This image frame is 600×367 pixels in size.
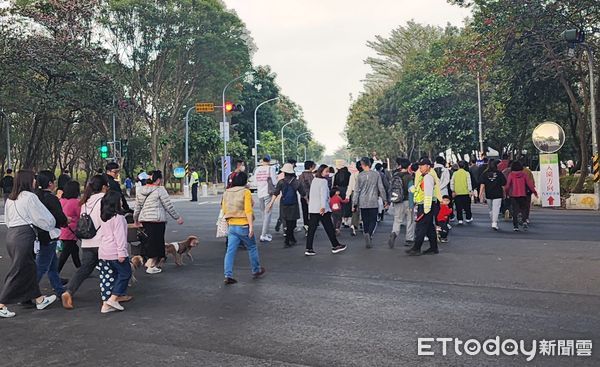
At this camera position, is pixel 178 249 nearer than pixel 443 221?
Yes

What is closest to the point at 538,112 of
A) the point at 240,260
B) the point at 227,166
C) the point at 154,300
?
the point at 227,166

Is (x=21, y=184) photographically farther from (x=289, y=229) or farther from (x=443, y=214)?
(x=443, y=214)

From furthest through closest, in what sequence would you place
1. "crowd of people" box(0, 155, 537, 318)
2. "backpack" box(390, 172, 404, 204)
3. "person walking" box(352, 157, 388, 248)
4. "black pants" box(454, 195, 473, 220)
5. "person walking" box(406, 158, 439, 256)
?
"black pants" box(454, 195, 473, 220)
"person walking" box(352, 157, 388, 248)
"backpack" box(390, 172, 404, 204)
"person walking" box(406, 158, 439, 256)
"crowd of people" box(0, 155, 537, 318)

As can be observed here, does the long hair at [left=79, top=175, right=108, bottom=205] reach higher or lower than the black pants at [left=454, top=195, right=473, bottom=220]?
higher

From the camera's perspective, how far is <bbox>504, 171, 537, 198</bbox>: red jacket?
1395 cm

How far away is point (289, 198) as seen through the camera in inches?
489

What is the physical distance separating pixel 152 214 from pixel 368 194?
166 inches

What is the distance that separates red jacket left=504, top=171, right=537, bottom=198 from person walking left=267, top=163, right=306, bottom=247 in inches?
195

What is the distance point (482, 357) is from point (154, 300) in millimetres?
4190

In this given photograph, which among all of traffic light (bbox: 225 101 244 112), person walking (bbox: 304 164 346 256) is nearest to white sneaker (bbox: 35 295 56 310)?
person walking (bbox: 304 164 346 256)

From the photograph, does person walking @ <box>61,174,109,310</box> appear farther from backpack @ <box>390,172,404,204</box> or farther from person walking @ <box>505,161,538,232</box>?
person walking @ <box>505,161,538,232</box>

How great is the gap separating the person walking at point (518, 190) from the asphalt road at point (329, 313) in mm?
3220

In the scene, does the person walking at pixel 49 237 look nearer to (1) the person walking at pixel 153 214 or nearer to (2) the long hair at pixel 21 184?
(2) the long hair at pixel 21 184

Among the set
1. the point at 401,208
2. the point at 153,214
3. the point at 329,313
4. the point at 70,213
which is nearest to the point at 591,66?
the point at 401,208
